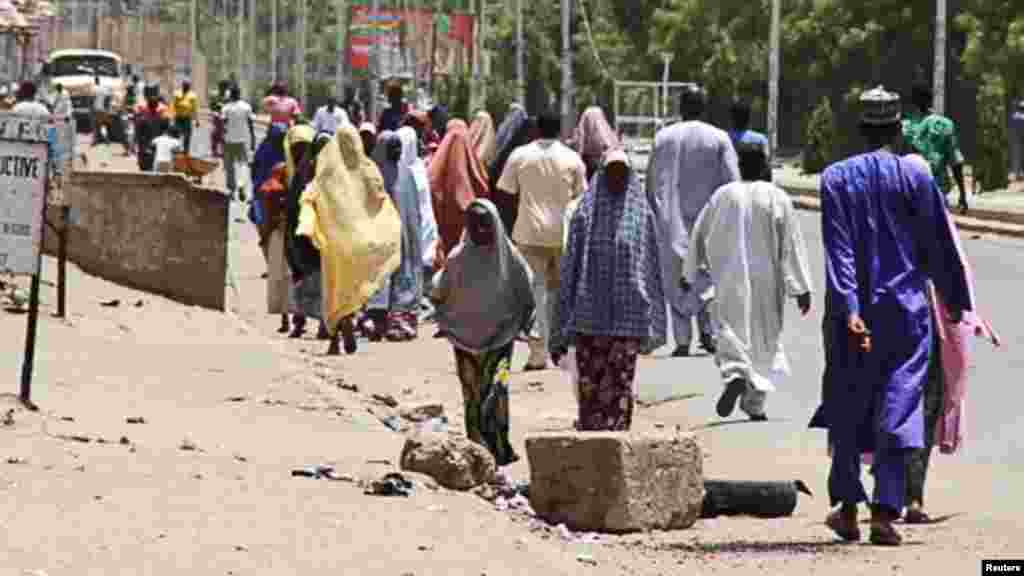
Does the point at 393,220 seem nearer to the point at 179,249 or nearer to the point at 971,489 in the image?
the point at 179,249

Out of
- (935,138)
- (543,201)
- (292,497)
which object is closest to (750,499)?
(292,497)

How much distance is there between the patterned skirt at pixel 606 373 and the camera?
12805 mm

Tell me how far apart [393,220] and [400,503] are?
9.22 m

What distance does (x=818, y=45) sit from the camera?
57062mm

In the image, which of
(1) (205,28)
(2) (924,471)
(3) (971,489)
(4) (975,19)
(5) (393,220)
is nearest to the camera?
(2) (924,471)

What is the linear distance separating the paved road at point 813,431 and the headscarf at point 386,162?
2.61 meters

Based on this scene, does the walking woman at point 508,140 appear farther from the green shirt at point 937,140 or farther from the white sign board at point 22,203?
the white sign board at point 22,203

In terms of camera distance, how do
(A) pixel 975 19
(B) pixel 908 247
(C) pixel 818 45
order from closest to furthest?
1. (B) pixel 908 247
2. (A) pixel 975 19
3. (C) pixel 818 45

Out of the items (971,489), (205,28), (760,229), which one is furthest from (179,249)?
(205,28)

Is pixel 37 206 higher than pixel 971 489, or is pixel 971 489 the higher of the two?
pixel 37 206

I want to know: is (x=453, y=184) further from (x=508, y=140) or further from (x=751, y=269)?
(x=751, y=269)

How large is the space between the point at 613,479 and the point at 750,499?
0.79 meters

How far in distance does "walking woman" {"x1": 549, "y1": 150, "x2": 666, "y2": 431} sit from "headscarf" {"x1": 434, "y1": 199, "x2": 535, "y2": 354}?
211 mm

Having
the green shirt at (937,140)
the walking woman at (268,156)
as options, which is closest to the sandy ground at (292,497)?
the walking woman at (268,156)
